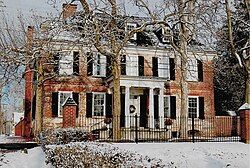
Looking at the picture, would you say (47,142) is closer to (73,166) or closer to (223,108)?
(73,166)

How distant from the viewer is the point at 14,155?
17.9m

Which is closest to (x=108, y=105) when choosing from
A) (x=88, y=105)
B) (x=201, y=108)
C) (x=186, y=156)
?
(x=88, y=105)

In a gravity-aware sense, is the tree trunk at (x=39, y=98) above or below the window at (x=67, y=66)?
below

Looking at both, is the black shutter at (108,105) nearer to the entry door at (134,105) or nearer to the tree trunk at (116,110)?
the entry door at (134,105)

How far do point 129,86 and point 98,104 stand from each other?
2.75 meters

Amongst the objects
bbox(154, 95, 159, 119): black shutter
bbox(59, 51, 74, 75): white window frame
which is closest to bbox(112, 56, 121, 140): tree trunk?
bbox(59, 51, 74, 75): white window frame

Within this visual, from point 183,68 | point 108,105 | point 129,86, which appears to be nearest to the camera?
point 183,68

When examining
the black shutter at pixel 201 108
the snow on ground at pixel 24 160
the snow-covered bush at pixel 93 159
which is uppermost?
the black shutter at pixel 201 108

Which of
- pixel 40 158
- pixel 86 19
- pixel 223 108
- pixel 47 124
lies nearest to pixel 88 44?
pixel 86 19

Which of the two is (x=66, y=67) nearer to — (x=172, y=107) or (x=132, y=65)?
(x=132, y=65)

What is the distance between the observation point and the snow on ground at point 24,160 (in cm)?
1565

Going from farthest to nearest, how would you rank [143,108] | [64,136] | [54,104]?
[143,108] < [54,104] < [64,136]

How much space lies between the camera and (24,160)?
54.9ft

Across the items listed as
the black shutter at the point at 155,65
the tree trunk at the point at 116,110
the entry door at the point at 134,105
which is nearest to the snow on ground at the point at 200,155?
the tree trunk at the point at 116,110
